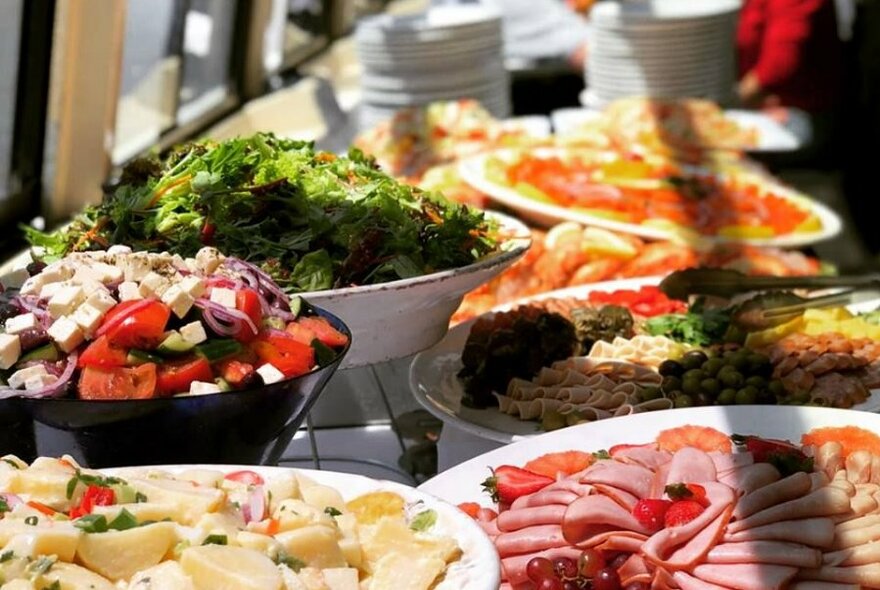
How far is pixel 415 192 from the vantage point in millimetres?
1989

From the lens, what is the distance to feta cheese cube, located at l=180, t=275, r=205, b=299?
4.40ft

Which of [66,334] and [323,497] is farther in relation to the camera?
[66,334]

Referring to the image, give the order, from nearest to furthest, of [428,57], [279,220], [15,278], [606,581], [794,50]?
[606,581], [15,278], [279,220], [428,57], [794,50]

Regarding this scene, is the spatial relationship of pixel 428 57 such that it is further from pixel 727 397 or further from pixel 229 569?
pixel 229 569

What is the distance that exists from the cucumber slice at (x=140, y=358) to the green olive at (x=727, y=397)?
788mm

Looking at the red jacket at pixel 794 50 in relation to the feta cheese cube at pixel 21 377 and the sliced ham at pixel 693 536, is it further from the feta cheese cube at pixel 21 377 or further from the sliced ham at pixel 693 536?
the feta cheese cube at pixel 21 377

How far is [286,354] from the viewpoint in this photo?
133 centimetres

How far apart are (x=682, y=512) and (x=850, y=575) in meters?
0.15

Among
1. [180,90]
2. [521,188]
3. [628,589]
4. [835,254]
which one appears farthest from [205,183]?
[835,254]

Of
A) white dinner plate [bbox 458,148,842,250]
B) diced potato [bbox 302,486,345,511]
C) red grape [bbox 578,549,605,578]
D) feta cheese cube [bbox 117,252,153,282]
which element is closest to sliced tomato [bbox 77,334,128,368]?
feta cheese cube [bbox 117,252,153,282]

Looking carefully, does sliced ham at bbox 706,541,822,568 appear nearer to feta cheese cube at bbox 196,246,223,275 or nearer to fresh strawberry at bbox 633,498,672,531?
fresh strawberry at bbox 633,498,672,531

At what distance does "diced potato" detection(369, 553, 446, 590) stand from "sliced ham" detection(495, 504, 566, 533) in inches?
9.1

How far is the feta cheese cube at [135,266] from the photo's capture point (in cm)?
138

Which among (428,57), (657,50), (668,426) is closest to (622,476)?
(668,426)
